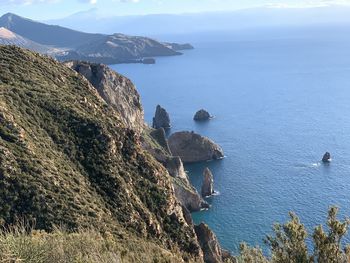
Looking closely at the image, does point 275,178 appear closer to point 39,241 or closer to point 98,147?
point 98,147

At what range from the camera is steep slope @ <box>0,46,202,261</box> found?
35.5 metres

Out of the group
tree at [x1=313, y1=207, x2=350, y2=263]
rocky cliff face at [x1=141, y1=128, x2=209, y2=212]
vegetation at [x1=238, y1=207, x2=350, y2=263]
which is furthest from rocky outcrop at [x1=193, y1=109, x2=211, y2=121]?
tree at [x1=313, y1=207, x2=350, y2=263]

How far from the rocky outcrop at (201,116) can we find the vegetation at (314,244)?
11221cm

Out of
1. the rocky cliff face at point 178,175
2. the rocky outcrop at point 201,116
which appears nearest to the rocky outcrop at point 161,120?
the rocky outcrop at point 201,116

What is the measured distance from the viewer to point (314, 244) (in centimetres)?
1706

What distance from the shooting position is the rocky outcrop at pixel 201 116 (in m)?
130

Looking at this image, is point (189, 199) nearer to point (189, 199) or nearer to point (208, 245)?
point (189, 199)

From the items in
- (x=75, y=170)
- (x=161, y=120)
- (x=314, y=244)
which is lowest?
(x=161, y=120)

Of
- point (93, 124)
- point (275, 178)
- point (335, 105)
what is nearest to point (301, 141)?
point (275, 178)

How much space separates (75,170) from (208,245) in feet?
52.8

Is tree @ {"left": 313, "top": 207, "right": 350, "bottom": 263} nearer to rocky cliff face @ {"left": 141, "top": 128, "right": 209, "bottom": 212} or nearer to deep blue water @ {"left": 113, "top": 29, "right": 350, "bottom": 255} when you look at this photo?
deep blue water @ {"left": 113, "top": 29, "right": 350, "bottom": 255}

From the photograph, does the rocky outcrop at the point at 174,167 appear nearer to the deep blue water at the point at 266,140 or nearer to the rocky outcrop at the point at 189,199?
the rocky outcrop at the point at 189,199


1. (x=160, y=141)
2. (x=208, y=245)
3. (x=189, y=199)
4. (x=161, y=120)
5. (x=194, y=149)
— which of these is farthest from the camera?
(x=161, y=120)

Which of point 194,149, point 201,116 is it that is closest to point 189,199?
point 194,149
